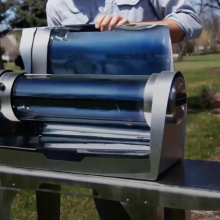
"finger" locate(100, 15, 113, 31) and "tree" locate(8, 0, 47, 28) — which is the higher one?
"finger" locate(100, 15, 113, 31)

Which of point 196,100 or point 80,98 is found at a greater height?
point 80,98

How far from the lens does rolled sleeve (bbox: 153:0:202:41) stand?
1.30m

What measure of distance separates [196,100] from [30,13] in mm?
8493

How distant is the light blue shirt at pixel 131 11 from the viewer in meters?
1.32

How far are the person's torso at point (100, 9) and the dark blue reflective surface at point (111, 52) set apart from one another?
119mm

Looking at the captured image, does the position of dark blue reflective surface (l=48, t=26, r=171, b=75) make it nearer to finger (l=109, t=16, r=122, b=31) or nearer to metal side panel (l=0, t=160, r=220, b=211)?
finger (l=109, t=16, r=122, b=31)

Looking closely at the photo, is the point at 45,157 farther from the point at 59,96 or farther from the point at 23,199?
the point at 23,199

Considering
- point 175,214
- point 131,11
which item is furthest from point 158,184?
point 131,11

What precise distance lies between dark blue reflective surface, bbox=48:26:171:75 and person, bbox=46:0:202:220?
2.0 inches

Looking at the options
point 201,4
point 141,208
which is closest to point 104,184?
point 141,208

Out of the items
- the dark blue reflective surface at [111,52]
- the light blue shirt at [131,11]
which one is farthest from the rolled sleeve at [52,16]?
the dark blue reflective surface at [111,52]

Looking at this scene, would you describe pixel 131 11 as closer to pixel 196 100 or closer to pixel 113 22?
pixel 113 22

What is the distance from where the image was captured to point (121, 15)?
A: 141cm

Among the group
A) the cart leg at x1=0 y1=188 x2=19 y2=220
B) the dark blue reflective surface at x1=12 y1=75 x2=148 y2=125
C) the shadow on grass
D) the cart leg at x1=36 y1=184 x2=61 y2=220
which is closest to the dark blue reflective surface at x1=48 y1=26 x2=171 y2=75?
the dark blue reflective surface at x1=12 y1=75 x2=148 y2=125
